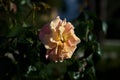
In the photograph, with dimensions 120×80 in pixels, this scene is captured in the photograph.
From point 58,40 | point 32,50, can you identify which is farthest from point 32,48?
point 58,40

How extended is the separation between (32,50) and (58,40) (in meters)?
0.23

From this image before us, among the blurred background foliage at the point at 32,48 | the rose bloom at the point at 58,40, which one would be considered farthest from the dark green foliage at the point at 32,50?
the rose bloom at the point at 58,40

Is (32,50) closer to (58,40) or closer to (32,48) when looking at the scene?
(32,48)

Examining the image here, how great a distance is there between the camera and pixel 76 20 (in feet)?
8.57

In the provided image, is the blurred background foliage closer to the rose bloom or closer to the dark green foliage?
the dark green foliage

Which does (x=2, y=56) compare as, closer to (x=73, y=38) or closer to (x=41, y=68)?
(x=41, y=68)

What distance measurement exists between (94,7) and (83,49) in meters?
6.29

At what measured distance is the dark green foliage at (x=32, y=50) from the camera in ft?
7.39

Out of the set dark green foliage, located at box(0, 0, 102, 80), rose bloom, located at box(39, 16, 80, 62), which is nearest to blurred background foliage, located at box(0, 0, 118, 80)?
dark green foliage, located at box(0, 0, 102, 80)

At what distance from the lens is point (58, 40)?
6.74ft

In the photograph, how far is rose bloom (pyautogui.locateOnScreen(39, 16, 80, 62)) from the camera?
2.04 meters

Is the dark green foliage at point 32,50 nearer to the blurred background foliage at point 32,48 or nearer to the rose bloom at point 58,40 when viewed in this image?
the blurred background foliage at point 32,48

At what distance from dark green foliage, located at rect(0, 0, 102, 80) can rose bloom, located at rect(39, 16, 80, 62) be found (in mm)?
115

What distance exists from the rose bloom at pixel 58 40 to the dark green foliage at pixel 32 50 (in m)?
0.12
